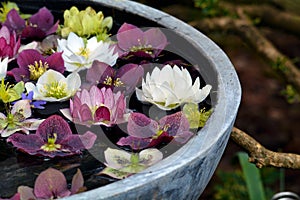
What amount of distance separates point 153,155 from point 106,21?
363 millimetres

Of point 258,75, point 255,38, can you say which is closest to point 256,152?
point 255,38

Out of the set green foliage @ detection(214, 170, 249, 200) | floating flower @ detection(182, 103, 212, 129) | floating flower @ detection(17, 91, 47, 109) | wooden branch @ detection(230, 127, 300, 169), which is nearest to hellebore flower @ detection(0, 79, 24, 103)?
floating flower @ detection(17, 91, 47, 109)

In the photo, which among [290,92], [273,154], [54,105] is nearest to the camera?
[54,105]

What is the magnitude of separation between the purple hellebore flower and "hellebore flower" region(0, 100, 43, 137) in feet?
0.70

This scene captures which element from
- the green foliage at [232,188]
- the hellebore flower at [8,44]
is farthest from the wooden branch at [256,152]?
the green foliage at [232,188]

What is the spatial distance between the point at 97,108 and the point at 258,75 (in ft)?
5.88

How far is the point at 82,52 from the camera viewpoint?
96 centimetres

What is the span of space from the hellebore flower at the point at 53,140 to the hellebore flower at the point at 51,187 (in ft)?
0.19

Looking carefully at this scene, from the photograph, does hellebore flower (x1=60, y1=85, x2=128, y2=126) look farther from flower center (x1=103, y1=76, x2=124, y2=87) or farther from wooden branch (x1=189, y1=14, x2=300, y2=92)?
wooden branch (x1=189, y1=14, x2=300, y2=92)

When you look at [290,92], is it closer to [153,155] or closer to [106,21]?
[106,21]

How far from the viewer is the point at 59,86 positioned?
89 cm

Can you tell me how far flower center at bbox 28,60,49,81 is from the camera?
36.3 inches

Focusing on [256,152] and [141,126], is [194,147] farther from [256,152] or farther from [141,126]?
[256,152]

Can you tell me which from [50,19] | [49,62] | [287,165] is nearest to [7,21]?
[50,19]
